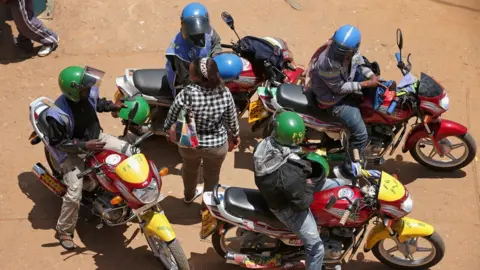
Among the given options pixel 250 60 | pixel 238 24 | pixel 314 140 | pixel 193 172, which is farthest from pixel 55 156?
pixel 238 24

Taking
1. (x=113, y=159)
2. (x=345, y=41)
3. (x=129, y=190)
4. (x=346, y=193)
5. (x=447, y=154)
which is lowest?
(x=447, y=154)

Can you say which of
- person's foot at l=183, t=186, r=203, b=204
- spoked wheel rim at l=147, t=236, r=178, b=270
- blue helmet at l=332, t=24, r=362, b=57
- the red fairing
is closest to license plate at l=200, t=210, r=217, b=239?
spoked wheel rim at l=147, t=236, r=178, b=270

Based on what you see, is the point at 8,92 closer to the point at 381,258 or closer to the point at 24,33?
the point at 24,33

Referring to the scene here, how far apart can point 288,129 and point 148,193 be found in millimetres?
1441

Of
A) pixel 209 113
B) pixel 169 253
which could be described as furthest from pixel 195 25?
pixel 169 253

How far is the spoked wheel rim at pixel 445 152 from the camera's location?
23.6 feet

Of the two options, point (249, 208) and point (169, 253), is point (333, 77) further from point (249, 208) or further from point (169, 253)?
point (169, 253)

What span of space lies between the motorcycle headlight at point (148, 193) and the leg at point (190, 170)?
56 centimetres

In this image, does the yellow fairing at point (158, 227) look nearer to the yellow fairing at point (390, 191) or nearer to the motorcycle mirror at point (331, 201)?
the motorcycle mirror at point (331, 201)

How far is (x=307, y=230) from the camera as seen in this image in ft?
17.9

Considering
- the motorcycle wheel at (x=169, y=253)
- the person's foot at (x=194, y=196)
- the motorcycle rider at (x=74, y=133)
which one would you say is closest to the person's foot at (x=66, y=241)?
the motorcycle rider at (x=74, y=133)

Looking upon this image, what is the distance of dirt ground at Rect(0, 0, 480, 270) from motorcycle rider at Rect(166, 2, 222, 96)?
1.18 meters

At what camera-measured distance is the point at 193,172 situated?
6508 millimetres

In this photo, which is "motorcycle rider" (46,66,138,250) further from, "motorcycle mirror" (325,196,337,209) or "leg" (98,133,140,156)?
"motorcycle mirror" (325,196,337,209)
